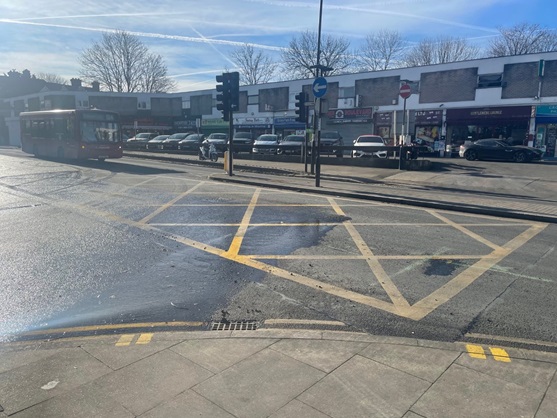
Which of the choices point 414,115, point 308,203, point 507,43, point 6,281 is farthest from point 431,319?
point 507,43

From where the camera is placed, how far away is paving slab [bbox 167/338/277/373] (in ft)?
11.3

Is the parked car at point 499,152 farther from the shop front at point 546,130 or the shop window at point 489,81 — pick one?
the shop window at point 489,81

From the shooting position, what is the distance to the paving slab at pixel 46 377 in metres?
2.98

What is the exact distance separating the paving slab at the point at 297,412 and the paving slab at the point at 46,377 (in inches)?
58.3

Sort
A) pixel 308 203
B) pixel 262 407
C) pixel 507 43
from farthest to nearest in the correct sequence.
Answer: pixel 507 43 < pixel 308 203 < pixel 262 407

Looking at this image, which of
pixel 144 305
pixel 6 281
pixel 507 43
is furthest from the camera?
pixel 507 43

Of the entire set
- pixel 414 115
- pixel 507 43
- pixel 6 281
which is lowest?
pixel 6 281

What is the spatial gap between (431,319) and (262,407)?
2.34 meters

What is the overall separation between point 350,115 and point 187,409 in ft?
135

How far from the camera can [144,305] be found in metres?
4.77

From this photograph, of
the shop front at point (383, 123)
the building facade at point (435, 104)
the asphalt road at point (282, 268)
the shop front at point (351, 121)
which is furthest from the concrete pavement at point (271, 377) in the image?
the shop front at point (351, 121)

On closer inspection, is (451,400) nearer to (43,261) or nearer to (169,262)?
(169,262)

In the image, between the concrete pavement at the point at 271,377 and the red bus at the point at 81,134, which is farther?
the red bus at the point at 81,134

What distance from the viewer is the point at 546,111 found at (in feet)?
102
